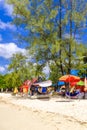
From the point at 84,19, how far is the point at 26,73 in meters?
9.49

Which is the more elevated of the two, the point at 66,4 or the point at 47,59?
the point at 66,4

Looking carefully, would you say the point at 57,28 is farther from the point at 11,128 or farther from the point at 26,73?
the point at 11,128

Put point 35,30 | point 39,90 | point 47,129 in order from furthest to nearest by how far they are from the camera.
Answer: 1. point 39,90
2. point 35,30
3. point 47,129

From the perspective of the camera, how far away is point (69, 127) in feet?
47.1

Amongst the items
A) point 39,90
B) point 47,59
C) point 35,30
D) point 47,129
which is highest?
point 35,30

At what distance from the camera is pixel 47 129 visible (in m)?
13.8

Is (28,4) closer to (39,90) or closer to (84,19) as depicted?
(84,19)

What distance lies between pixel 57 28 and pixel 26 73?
21.5ft

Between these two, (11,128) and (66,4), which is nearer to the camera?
(11,128)

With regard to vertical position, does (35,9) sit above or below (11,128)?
above

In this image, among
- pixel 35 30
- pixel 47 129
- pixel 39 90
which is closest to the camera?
pixel 47 129

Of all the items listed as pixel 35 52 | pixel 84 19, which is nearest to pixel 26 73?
pixel 35 52

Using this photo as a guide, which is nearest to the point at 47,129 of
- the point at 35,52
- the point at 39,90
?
the point at 35,52

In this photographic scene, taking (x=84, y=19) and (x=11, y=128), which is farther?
(x=84, y=19)
